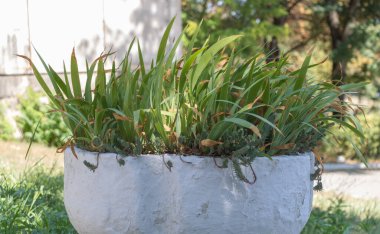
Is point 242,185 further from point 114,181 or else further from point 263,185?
point 114,181

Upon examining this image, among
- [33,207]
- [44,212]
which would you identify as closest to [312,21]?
[33,207]

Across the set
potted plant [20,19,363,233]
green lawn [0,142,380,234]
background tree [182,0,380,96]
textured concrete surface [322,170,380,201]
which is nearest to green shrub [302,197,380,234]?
green lawn [0,142,380,234]

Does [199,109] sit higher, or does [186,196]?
[199,109]

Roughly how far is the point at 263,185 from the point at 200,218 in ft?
1.12

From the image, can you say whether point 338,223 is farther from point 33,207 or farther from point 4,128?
point 4,128

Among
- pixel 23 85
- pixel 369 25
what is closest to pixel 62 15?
pixel 23 85

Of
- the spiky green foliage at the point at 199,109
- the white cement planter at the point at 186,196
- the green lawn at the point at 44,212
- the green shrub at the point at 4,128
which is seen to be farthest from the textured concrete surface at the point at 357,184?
the white cement planter at the point at 186,196

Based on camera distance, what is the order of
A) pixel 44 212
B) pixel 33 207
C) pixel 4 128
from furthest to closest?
1. pixel 4 128
2. pixel 33 207
3. pixel 44 212

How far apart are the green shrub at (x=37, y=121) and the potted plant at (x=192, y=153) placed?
21.2 feet

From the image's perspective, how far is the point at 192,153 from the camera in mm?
3092

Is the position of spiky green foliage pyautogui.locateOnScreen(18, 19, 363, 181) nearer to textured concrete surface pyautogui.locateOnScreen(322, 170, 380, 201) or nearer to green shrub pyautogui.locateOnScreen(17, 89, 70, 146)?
textured concrete surface pyautogui.locateOnScreen(322, 170, 380, 201)

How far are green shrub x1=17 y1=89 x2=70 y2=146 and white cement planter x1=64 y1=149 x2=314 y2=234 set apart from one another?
21.5 ft

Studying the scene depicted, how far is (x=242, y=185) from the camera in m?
3.04

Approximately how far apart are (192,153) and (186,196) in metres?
0.21
